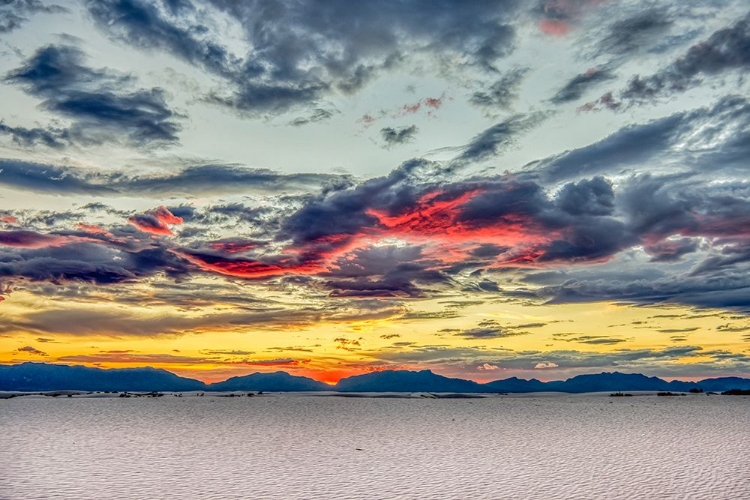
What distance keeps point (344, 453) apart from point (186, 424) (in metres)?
19.4

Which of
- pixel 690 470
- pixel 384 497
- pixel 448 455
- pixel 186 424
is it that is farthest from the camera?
pixel 186 424

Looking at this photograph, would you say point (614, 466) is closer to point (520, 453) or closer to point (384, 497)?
point (520, 453)

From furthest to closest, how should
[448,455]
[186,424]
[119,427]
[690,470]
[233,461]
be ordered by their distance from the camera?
[186,424] → [119,427] → [448,455] → [233,461] → [690,470]

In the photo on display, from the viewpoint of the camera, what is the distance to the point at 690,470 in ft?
72.9

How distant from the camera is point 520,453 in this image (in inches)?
1068

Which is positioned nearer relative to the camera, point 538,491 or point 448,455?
point 538,491

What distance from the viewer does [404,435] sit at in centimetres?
3462

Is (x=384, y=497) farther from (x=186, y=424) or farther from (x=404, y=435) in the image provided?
(x=186, y=424)

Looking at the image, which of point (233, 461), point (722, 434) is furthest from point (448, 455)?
point (722, 434)

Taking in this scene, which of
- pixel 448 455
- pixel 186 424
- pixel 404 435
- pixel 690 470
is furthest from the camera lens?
pixel 186 424

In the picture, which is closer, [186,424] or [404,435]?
[404,435]

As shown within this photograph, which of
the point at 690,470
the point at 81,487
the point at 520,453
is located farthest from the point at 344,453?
the point at 690,470

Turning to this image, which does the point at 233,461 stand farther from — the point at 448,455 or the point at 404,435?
the point at 404,435

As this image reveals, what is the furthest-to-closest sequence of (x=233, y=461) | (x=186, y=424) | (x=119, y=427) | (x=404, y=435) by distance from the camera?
(x=186, y=424)
(x=119, y=427)
(x=404, y=435)
(x=233, y=461)
